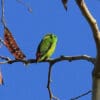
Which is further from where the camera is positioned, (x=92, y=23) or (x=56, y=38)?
(x=56, y=38)

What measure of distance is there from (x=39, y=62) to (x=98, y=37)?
121 centimetres

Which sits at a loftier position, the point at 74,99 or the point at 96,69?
the point at 96,69

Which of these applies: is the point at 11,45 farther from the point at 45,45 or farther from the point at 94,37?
the point at 45,45

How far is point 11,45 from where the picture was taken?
246 centimetres

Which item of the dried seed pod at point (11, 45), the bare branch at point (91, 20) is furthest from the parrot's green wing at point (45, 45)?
the bare branch at point (91, 20)

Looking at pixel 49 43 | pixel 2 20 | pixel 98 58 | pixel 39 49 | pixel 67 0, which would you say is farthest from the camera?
pixel 49 43

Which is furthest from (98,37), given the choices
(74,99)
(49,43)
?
(49,43)

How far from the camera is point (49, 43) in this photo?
170 inches

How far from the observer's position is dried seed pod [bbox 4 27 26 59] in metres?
2.42

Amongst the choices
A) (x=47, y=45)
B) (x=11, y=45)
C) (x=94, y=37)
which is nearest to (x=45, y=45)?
(x=47, y=45)

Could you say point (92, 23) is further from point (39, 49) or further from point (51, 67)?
point (39, 49)

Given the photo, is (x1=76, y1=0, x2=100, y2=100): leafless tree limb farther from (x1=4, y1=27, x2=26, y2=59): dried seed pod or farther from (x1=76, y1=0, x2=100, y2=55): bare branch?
(x1=4, y1=27, x2=26, y2=59): dried seed pod

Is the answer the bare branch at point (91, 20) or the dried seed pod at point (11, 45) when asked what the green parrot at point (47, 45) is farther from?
the bare branch at point (91, 20)

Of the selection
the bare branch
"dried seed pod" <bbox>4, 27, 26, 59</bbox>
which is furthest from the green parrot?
the bare branch
